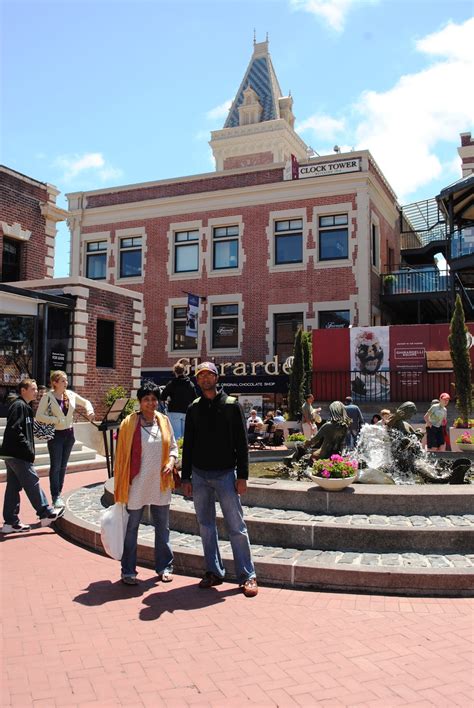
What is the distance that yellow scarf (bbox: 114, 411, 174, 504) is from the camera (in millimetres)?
5336

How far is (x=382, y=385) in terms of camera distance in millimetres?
20391

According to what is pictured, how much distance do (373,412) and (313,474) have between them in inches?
512

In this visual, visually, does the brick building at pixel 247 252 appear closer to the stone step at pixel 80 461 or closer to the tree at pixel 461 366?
the tree at pixel 461 366

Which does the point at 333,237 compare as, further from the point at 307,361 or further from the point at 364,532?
the point at 364,532

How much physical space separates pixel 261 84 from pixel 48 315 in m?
57.4

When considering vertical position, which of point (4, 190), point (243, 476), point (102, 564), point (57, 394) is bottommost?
point (102, 564)

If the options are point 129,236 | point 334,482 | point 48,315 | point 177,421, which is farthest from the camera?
point 129,236

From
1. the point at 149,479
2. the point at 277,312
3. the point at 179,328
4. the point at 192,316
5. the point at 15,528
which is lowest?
the point at 15,528

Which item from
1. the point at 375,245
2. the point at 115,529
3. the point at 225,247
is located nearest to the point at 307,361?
the point at 375,245

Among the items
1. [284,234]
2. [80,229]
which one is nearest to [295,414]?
[284,234]

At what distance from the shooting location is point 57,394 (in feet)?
26.6

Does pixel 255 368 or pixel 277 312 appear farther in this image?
pixel 277 312

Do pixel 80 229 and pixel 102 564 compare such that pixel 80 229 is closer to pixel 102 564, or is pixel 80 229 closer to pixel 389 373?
pixel 389 373

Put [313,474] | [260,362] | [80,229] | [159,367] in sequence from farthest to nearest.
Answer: [80,229] < [159,367] < [260,362] < [313,474]
